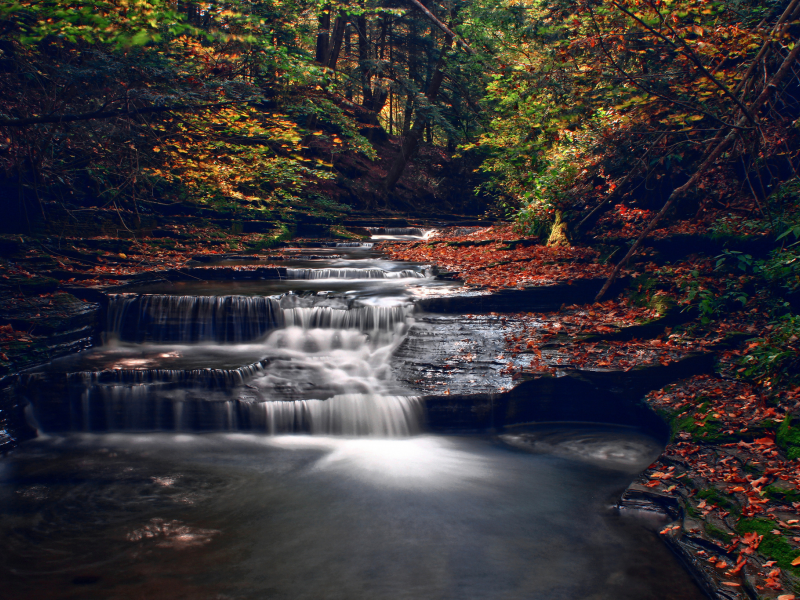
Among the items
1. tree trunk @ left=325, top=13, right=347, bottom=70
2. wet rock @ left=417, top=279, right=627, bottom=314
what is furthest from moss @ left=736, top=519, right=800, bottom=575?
tree trunk @ left=325, top=13, right=347, bottom=70

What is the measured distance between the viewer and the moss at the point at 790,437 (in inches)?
203

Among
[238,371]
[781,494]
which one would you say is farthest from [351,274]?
[781,494]

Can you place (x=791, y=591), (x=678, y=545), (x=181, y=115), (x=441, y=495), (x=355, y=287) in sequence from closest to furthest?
(x=791, y=591) < (x=678, y=545) < (x=441, y=495) < (x=181, y=115) < (x=355, y=287)

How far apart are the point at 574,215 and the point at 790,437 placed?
7887 mm

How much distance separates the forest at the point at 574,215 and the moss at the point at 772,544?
0.05ft

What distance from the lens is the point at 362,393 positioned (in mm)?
7949

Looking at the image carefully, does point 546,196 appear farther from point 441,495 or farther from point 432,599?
point 432,599

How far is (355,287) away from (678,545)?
798cm

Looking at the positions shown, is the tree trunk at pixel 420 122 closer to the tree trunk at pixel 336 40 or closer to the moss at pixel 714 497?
the tree trunk at pixel 336 40

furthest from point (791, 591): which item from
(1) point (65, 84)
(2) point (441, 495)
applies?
(1) point (65, 84)

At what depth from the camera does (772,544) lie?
13.5ft

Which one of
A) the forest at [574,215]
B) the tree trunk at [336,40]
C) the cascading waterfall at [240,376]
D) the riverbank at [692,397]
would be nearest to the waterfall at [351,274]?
the forest at [574,215]

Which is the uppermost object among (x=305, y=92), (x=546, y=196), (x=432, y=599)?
(x=305, y=92)

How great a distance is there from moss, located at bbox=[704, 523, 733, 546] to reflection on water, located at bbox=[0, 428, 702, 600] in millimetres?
466
